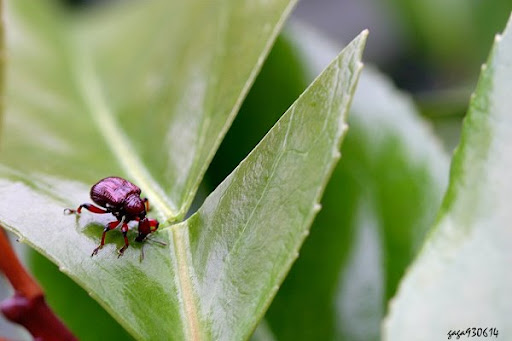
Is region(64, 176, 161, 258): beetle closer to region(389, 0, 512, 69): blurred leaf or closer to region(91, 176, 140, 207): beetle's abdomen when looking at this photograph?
region(91, 176, 140, 207): beetle's abdomen

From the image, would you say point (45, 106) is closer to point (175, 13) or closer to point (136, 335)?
point (175, 13)

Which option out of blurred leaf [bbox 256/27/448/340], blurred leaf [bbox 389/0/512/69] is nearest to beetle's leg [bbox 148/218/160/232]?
blurred leaf [bbox 256/27/448/340]

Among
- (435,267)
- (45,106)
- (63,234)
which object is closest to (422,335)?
(435,267)

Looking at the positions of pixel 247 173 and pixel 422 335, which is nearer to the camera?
pixel 422 335

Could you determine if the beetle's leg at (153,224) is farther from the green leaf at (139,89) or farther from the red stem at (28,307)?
the red stem at (28,307)

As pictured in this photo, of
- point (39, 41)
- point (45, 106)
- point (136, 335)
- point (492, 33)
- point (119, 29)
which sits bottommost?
point (136, 335)

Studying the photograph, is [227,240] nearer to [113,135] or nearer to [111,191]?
[111,191]

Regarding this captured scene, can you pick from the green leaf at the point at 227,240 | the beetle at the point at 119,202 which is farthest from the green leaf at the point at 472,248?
the beetle at the point at 119,202
